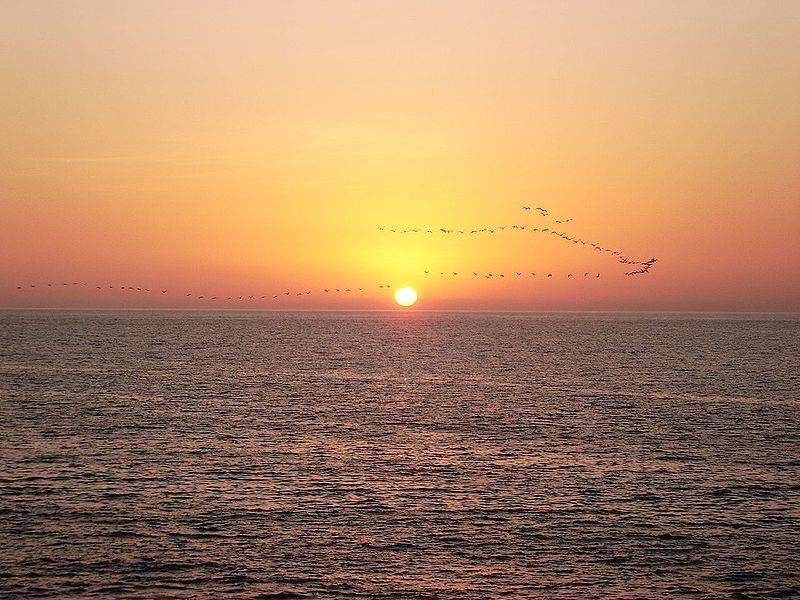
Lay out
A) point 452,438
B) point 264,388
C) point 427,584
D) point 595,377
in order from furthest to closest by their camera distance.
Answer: point 595,377 → point 264,388 → point 452,438 → point 427,584

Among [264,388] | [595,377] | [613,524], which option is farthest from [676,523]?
[595,377]

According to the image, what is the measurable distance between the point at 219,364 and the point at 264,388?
1862 inches

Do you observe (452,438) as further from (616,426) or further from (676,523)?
(676,523)

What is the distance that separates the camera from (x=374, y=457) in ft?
214

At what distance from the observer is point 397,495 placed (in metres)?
52.8

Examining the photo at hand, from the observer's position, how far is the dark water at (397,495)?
3897cm

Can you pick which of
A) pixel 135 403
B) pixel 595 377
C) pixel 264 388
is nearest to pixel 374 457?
pixel 135 403

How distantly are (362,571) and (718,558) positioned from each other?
55.0 ft

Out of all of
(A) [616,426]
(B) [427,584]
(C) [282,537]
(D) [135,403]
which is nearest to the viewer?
(B) [427,584]

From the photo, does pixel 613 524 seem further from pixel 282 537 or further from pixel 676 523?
pixel 282 537

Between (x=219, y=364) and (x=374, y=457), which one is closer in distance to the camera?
(x=374, y=457)

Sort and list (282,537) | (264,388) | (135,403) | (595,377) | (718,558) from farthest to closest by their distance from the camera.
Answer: (595,377)
(264,388)
(135,403)
(282,537)
(718,558)

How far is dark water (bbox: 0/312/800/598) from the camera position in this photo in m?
39.0

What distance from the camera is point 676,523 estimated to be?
4719 centimetres
